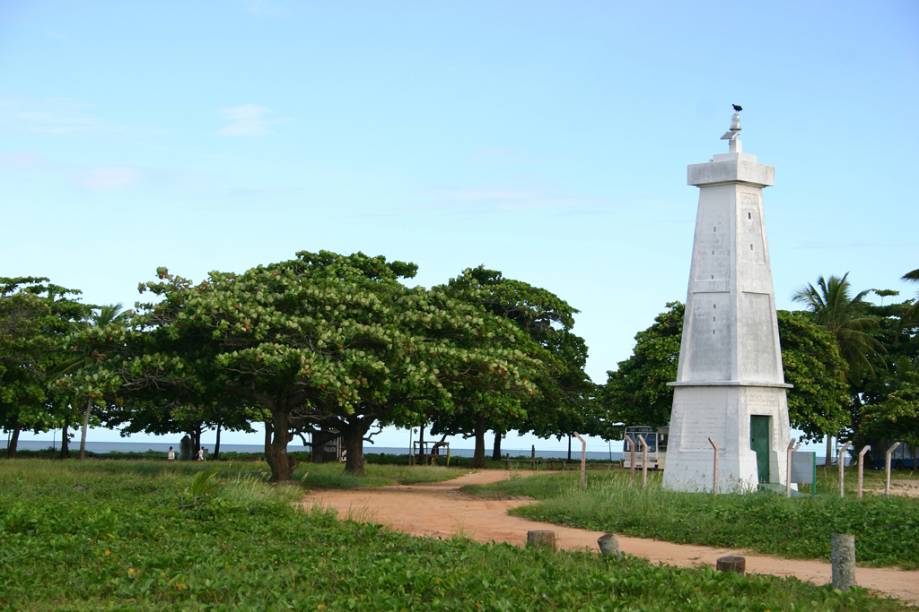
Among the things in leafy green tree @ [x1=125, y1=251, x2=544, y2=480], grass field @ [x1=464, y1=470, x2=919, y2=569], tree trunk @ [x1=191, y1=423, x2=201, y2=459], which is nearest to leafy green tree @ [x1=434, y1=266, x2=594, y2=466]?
tree trunk @ [x1=191, y1=423, x2=201, y2=459]

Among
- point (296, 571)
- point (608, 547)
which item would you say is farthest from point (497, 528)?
point (296, 571)

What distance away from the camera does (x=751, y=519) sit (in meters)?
21.8

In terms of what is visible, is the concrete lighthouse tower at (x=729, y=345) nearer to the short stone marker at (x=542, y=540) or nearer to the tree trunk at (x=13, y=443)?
the short stone marker at (x=542, y=540)

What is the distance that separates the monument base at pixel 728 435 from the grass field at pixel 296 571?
552 inches

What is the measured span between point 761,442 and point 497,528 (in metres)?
11.5

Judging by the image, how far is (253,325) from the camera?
95.9 feet

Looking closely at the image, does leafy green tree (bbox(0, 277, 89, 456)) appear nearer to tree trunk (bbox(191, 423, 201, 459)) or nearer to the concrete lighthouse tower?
tree trunk (bbox(191, 423, 201, 459))

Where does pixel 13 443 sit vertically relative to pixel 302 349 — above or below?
below

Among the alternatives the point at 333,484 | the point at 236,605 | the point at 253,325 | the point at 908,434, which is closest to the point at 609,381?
the point at 908,434

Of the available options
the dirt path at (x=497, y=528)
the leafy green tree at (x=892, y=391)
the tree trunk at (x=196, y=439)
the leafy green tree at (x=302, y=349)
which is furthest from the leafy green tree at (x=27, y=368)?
the leafy green tree at (x=892, y=391)

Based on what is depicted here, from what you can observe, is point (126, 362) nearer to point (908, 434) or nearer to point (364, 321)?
point (364, 321)

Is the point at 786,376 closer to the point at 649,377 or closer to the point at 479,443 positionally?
the point at 649,377

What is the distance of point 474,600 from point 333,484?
2002 cm

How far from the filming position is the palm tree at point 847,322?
5975cm
